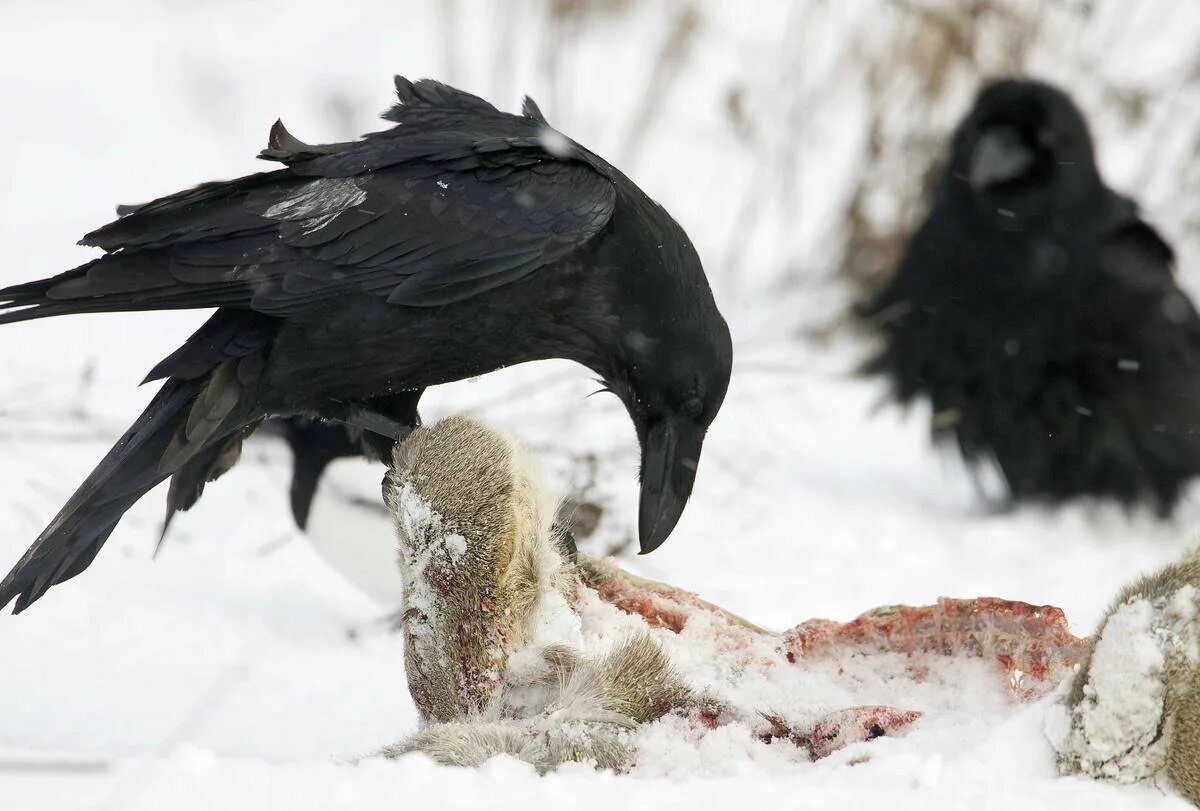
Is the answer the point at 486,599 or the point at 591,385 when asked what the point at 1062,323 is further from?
the point at 486,599

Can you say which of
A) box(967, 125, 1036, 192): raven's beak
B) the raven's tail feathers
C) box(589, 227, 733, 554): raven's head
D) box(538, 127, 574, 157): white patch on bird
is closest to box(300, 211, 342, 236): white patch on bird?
the raven's tail feathers

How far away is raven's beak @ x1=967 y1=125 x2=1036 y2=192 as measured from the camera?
496cm

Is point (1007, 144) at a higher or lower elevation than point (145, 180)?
lower

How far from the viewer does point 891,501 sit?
500cm

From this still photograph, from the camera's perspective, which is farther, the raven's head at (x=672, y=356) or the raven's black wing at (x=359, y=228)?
the raven's head at (x=672, y=356)

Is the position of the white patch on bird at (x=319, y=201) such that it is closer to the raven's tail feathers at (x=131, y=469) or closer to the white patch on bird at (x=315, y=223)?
the white patch on bird at (x=315, y=223)

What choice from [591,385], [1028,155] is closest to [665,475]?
[591,385]

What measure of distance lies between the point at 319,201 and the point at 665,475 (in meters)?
0.80

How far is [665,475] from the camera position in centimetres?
270

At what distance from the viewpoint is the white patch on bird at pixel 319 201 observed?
2592mm

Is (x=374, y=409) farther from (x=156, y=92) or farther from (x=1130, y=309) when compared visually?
(x=156, y=92)

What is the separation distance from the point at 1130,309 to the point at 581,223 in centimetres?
285

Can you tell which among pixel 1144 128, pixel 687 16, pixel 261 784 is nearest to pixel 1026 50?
pixel 1144 128

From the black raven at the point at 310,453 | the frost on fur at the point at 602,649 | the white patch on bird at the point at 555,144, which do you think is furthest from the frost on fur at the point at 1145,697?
the black raven at the point at 310,453
